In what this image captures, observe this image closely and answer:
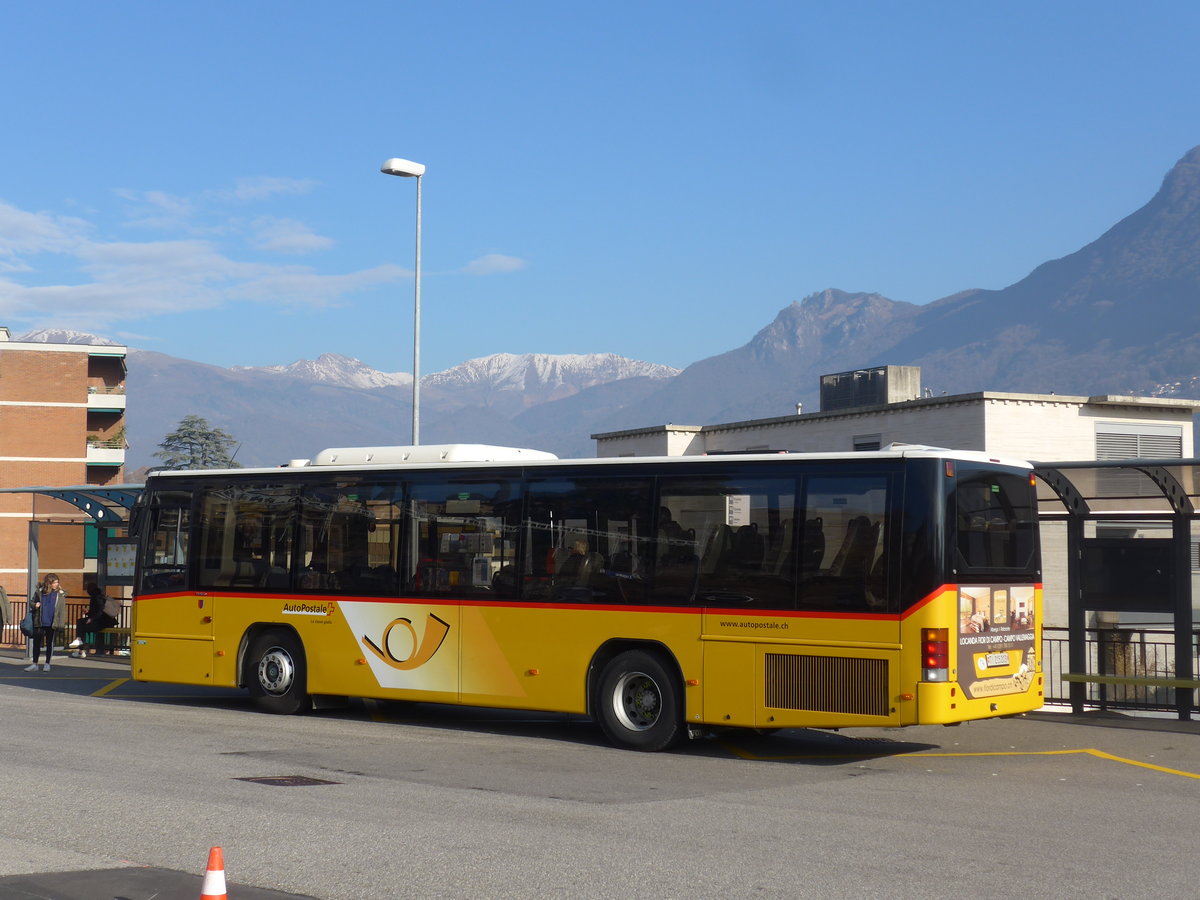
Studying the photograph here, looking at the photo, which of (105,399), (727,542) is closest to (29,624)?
(727,542)

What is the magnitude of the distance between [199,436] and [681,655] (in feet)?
505

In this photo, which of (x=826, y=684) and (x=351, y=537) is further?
(x=351, y=537)

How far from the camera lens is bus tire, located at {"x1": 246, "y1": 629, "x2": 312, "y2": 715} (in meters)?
16.4

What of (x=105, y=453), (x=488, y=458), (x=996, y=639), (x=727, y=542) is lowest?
(x=996, y=639)

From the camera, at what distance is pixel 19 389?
2864 inches

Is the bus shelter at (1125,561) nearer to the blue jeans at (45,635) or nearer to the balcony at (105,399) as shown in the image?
the blue jeans at (45,635)

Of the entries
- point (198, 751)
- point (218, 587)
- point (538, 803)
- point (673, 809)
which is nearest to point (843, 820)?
point (673, 809)

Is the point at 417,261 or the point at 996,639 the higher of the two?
the point at 417,261

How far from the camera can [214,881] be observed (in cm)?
543

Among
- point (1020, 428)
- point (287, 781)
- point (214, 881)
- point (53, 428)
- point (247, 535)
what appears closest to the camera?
point (214, 881)

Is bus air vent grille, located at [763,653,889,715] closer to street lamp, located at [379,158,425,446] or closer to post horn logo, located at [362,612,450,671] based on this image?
post horn logo, located at [362,612,450,671]

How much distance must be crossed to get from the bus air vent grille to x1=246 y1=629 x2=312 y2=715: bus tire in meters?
6.16

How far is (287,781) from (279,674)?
18.9 ft

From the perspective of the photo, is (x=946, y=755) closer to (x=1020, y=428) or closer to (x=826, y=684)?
(x=826, y=684)
